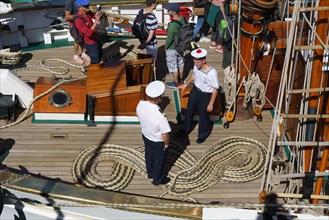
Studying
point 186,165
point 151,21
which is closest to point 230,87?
point 186,165

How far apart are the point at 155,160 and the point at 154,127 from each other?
0.41 meters

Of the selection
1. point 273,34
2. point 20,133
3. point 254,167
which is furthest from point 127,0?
point 254,167

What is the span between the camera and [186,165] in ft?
16.6

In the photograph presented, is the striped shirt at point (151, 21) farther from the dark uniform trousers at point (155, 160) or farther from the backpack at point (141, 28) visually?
the dark uniform trousers at point (155, 160)

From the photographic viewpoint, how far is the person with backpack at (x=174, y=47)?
241 inches

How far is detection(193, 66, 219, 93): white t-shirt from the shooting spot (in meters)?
5.05

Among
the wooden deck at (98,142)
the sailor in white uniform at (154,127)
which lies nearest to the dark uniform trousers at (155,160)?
the sailor in white uniform at (154,127)

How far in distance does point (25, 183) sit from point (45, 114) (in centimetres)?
156

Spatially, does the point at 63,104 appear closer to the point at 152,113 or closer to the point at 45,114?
the point at 45,114

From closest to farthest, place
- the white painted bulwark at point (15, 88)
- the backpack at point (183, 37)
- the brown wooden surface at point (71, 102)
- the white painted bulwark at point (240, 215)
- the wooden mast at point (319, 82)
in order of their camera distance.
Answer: the wooden mast at point (319, 82), the white painted bulwark at point (240, 215), the brown wooden surface at point (71, 102), the white painted bulwark at point (15, 88), the backpack at point (183, 37)

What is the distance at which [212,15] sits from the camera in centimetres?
754

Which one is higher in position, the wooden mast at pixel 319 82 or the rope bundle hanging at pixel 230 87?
the wooden mast at pixel 319 82

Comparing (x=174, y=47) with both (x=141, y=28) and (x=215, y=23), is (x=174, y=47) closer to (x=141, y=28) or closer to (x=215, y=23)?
(x=141, y=28)

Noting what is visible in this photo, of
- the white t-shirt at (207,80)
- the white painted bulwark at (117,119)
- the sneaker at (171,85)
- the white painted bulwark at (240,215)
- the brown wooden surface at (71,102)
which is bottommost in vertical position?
the white painted bulwark at (117,119)
